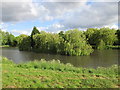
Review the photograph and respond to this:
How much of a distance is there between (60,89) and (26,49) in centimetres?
4936

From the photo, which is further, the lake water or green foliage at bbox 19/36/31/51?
green foliage at bbox 19/36/31/51

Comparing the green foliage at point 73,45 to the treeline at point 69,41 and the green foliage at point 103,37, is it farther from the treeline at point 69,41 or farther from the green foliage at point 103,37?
the green foliage at point 103,37

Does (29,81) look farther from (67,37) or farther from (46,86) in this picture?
(67,37)

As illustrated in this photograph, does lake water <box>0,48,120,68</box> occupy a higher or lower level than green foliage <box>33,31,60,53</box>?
lower

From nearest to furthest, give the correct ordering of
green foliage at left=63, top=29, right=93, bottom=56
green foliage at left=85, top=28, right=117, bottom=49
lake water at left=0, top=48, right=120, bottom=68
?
lake water at left=0, top=48, right=120, bottom=68
green foliage at left=63, top=29, right=93, bottom=56
green foliage at left=85, top=28, right=117, bottom=49

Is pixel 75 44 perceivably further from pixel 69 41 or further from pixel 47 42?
pixel 47 42

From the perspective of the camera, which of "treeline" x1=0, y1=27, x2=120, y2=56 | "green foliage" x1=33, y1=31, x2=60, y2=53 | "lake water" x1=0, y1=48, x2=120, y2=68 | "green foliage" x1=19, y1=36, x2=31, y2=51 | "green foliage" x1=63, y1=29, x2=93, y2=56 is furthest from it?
"green foliage" x1=19, y1=36, x2=31, y2=51

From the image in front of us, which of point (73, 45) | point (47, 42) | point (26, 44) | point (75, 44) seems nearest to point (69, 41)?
point (73, 45)

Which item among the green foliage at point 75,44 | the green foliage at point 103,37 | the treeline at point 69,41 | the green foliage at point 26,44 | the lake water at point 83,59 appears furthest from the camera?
the green foliage at point 26,44

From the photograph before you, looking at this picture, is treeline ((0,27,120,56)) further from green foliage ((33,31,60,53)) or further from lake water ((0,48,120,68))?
Answer: lake water ((0,48,120,68))

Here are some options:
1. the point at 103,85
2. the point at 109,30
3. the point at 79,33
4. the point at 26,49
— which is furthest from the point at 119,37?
the point at 103,85

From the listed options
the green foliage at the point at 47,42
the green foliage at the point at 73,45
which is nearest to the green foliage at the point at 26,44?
the green foliage at the point at 47,42

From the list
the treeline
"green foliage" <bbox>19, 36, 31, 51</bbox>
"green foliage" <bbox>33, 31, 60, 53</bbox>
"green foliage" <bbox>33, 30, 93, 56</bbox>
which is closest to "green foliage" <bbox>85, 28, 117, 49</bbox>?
the treeline

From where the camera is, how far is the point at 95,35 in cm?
5734
